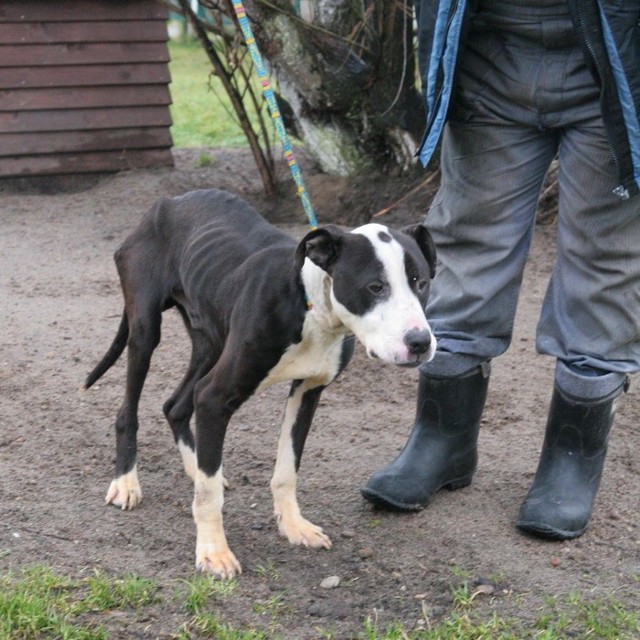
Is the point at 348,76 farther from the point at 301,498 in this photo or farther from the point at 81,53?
the point at 301,498

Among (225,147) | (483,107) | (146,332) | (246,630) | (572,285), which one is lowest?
(225,147)

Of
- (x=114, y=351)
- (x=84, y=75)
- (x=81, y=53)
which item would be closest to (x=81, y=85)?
(x=84, y=75)

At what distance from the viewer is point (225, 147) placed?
10.4 meters

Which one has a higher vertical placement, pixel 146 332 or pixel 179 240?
pixel 179 240

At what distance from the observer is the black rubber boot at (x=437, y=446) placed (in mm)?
3945

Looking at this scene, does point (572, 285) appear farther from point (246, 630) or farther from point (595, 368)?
point (246, 630)

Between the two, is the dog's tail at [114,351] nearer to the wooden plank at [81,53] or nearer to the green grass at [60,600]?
the green grass at [60,600]

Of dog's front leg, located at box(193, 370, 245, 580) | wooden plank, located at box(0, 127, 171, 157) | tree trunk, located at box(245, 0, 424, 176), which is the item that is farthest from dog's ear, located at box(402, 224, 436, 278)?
wooden plank, located at box(0, 127, 171, 157)

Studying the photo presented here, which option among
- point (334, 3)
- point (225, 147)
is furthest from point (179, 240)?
point (225, 147)

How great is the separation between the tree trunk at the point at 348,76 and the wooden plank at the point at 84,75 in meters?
1.45

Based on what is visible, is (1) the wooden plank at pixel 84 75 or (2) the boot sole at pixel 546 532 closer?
(2) the boot sole at pixel 546 532

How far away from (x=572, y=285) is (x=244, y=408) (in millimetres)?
1756

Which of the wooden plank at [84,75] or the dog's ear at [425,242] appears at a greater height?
the dog's ear at [425,242]

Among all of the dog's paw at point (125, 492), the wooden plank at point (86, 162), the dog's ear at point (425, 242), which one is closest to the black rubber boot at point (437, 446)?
the dog's ear at point (425, 242)
